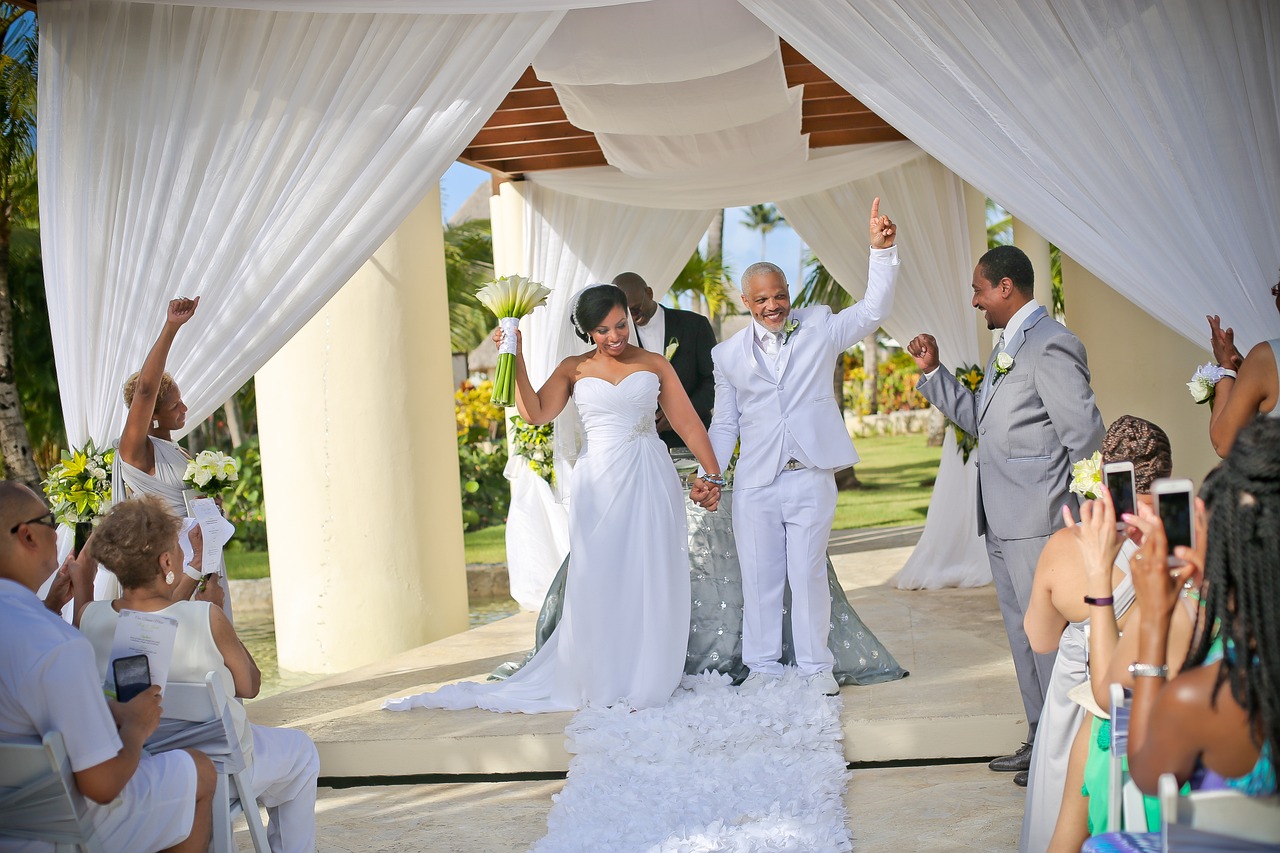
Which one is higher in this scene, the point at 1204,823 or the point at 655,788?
the point at 1204,823

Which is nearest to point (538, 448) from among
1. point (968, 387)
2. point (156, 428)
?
point (968, 387)

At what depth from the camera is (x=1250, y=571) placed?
2.01 m

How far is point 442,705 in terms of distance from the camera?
5.27 metres

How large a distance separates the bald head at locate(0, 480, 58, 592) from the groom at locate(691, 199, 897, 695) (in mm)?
2921

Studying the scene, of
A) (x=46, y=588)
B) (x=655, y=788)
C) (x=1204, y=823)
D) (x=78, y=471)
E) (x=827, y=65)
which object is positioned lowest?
(x=655, y=788)

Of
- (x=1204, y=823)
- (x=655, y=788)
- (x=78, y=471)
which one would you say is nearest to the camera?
(x=1204, y=823)

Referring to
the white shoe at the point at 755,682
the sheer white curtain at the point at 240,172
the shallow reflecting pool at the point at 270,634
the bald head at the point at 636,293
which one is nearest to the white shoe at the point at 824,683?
the white shoe at the point at 755,682

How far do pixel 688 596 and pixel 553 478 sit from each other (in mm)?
3489

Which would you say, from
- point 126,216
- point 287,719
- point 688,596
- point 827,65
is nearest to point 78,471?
point 126,216

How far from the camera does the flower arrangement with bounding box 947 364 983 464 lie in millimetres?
7426

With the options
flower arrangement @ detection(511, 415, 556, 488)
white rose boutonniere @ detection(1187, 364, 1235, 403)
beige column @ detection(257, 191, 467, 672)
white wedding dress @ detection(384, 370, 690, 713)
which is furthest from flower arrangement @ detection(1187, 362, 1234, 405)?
flower arrangement @ detection(511, 415, 556, 488)

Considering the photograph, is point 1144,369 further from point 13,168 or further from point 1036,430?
point 13,168

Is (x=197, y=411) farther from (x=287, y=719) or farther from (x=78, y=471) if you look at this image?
(x=287, y=719)

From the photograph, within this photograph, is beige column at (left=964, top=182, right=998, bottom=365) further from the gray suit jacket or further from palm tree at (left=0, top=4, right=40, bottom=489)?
palm tree at (left=0, top=4, right=40, bottom=489)
